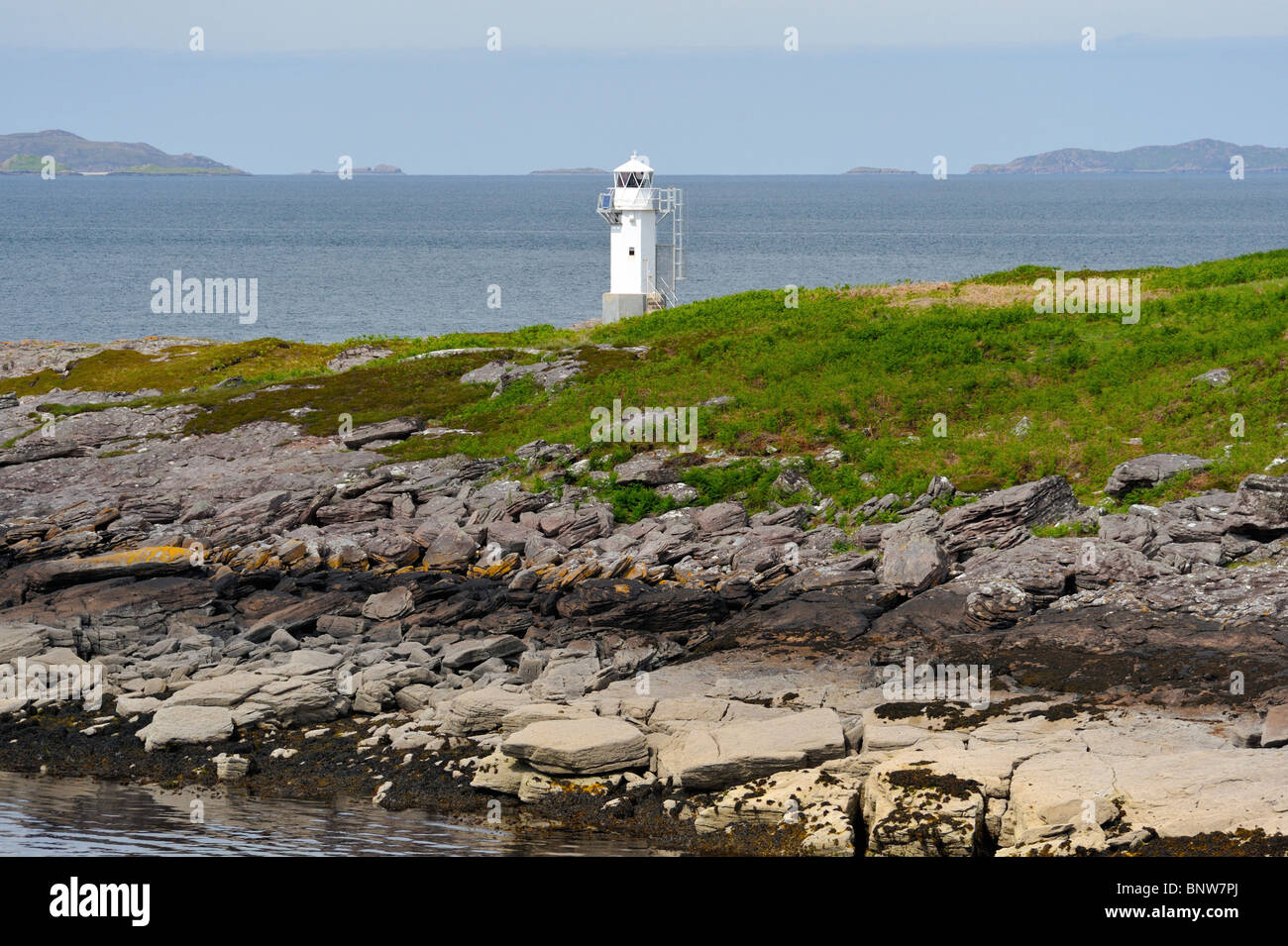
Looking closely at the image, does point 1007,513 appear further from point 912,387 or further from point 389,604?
point 389,604

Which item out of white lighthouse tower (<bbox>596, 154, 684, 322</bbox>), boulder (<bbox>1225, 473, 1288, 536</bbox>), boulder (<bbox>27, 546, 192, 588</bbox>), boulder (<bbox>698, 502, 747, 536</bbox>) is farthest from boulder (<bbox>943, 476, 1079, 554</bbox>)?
white lighthouse tower (<bbox>596, 154, 684, 322</bbox>)

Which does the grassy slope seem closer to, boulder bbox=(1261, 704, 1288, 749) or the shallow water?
boulder bbox=(1261, 704, 1288, 749)

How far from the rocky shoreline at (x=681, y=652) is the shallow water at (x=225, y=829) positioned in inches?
26.9

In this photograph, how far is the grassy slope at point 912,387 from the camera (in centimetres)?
3253

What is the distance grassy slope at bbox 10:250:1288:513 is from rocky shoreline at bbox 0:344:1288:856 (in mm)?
1632

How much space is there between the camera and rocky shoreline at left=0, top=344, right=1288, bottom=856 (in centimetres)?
1825

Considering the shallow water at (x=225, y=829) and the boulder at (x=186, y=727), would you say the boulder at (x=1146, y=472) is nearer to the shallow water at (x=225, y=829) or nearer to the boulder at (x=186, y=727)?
the shallow water at (x=225, y=829)

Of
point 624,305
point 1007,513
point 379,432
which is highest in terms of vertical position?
point 624,305

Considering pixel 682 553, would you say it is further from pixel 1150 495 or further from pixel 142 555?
pixel 142 555

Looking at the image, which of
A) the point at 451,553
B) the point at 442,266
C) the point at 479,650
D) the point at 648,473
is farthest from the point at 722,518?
the point at 442,266

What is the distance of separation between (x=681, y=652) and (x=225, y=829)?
1001 cm

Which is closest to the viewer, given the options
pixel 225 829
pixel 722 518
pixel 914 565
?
pixel 225 829

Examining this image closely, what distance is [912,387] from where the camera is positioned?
3675 centimetres

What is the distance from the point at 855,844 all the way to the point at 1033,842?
251 centimetres
